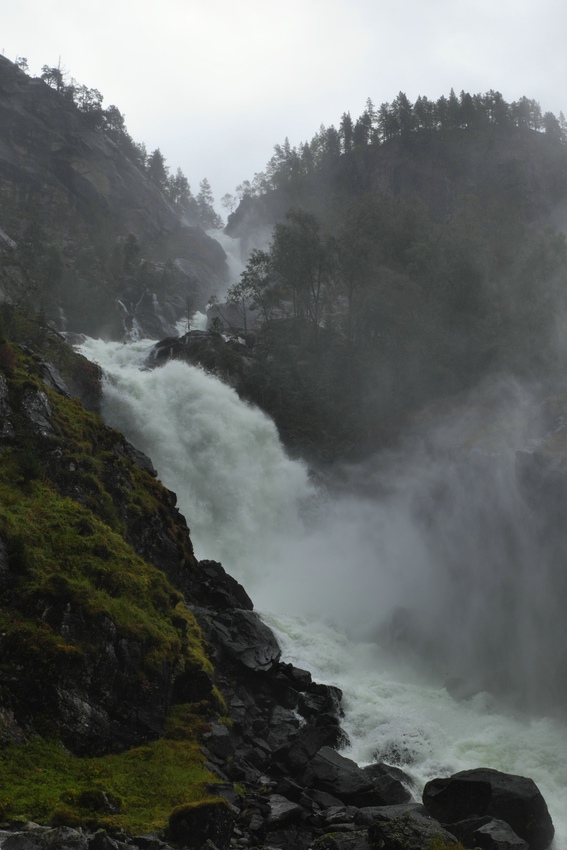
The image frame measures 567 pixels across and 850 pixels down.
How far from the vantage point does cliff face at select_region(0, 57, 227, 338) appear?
69.1 m

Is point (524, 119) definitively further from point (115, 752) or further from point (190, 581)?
point (115, 752)

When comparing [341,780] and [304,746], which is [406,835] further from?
[304,746]

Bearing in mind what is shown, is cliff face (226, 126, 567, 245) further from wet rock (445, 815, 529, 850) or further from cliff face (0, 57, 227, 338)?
wet rock (445, 815, 529, 850)

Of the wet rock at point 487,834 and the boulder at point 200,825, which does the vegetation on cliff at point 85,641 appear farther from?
the wet rock at point 487,834

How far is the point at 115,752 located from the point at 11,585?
4887 mm

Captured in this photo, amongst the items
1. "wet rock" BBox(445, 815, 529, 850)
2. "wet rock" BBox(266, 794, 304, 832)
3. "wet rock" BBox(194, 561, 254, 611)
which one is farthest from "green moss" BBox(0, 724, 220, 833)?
"wet rock" BBox(194, 561, 254, 611)

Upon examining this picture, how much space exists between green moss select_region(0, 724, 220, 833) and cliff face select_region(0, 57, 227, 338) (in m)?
49.6

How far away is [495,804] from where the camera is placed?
1959cm

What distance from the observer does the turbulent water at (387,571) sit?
1041 inches

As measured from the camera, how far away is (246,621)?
26.8 metres

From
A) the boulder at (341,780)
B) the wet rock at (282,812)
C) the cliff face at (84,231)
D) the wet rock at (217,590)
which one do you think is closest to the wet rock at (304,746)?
the boulder at (341,780)

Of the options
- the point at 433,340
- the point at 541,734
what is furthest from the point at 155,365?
the point at 541,734

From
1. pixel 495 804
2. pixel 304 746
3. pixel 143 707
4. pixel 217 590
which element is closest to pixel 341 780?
pixel 304 746

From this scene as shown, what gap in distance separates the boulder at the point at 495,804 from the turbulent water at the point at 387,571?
9.35ft
